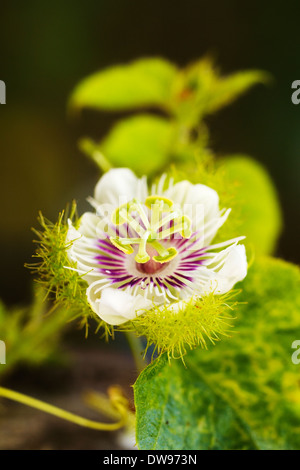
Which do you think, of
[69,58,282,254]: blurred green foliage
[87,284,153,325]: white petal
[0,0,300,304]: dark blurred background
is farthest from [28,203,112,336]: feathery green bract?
[0,0,300,304]: dark blurred background

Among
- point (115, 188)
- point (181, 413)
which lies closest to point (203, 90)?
point (115, 188)

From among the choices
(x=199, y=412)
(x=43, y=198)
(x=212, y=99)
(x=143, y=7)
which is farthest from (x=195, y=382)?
(x=143, y=7)

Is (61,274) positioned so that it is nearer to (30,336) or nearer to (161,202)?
(161,202)

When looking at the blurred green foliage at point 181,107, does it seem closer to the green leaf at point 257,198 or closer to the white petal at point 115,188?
the green leaf at point 257,198

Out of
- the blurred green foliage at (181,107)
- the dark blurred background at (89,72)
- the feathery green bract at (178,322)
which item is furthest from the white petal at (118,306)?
the dark blurred background at (89,72)

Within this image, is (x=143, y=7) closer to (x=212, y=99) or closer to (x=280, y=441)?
(x=212, y=99)
